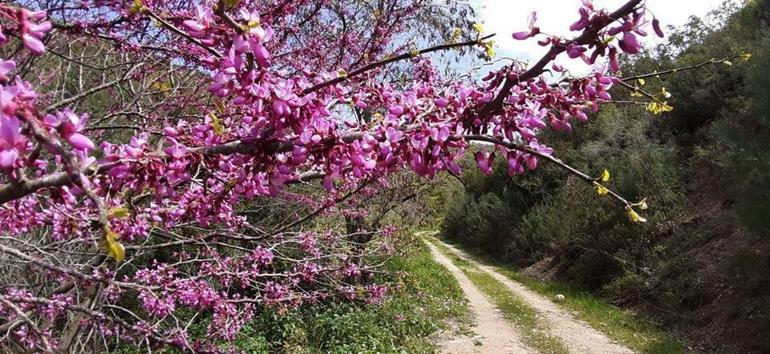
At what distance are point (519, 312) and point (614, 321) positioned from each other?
1.83 metres

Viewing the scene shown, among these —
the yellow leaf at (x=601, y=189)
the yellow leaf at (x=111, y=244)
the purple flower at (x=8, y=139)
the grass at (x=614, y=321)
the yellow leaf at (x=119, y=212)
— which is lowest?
the grass at (x=614, y=321)

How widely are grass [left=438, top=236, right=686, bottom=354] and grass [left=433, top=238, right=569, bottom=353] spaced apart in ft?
2.98

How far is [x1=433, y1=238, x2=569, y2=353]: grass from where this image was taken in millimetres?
8852

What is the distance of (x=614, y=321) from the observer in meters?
10.5

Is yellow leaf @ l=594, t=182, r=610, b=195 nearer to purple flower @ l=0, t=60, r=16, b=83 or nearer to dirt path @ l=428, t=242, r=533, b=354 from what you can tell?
purple flower @ l=0, t=60, r=16, b=83

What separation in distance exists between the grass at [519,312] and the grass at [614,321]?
35.8 inches

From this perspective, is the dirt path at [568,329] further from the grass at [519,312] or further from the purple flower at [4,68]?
the purple flower at [4,68]

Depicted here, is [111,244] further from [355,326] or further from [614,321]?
[614,321]

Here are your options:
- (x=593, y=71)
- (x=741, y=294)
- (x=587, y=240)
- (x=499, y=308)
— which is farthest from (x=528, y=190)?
(x=593, y=71)

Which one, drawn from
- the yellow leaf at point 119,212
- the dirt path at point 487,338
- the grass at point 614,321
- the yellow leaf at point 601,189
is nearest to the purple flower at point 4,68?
the yellow leaf at point 119,212

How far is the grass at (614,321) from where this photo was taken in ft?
29.0

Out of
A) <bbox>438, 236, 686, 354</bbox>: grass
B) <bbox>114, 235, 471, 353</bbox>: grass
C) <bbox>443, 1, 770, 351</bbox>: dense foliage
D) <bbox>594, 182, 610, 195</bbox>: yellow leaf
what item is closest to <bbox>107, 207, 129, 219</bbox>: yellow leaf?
<bbox>594, 182, 610, 195</bbox>: yellow leaf

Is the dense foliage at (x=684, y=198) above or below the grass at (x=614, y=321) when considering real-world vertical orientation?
above

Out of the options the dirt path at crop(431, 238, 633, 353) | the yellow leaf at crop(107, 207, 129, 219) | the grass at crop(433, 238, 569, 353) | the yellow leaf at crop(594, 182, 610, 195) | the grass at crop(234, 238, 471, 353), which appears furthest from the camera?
the grass at crop(234, 238, 471, 353)
